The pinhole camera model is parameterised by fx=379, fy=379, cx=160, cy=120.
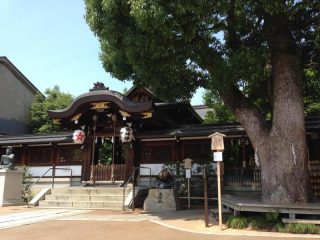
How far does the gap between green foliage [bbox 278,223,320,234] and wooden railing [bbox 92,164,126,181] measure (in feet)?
36.2

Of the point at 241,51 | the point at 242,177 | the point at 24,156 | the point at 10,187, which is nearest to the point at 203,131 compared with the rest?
the point at 242,177

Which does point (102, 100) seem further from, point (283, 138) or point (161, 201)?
point (283, 138)

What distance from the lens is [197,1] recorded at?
10.5 meters

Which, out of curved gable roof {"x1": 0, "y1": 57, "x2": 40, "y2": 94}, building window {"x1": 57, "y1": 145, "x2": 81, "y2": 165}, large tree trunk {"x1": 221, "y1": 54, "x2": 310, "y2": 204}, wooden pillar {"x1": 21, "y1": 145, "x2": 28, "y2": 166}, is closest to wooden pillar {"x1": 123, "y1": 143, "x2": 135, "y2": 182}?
building window {"x1": 57, "y1": 145, "x2": 81, "y2": 165}

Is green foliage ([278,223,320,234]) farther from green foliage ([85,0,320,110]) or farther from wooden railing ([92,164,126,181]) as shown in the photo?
wooden railing ([92,164,126,181])

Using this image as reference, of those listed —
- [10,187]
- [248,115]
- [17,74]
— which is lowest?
[10,187]

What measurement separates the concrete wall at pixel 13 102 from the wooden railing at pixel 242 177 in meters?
18.4

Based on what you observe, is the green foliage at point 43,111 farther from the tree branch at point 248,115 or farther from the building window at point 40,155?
the tree branch at point 248,115

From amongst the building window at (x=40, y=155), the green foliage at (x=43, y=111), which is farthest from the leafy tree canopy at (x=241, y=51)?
the green foliage at (x=43, y=111)

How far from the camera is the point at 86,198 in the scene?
1702cm

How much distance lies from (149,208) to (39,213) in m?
4.16

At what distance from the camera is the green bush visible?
32.8 ft

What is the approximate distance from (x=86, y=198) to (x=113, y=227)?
6.61m

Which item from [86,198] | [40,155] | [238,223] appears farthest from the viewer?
[40,155]
